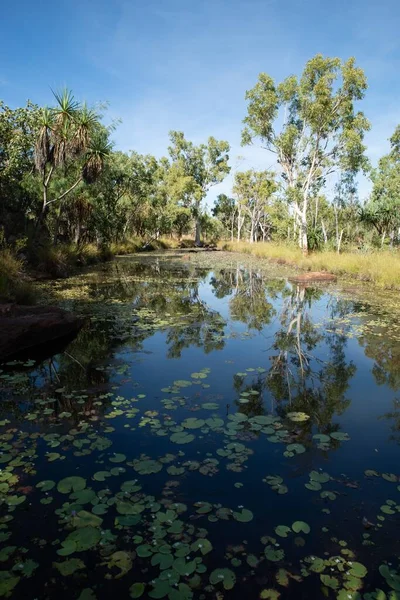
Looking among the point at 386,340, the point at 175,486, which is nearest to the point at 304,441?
the point at 175,486

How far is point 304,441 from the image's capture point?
4.53 meters

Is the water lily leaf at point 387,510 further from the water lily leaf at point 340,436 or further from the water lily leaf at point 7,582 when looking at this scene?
the water lily leaf at point 7,582

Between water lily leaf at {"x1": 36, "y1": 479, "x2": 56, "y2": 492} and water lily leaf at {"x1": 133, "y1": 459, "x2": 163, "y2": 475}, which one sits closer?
water lily leaf at {"x1": 36, "y1": 479, "x2": 56, "y2": 492}

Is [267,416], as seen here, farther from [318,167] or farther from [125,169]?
[125,169]

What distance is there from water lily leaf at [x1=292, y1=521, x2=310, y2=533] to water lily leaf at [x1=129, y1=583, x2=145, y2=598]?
4.22 ft

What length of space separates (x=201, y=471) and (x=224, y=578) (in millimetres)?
1250

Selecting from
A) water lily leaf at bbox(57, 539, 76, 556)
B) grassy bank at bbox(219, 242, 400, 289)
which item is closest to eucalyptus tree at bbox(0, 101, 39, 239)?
grassy bank at bbox(219, 242, 400, 289)

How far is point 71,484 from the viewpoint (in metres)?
3.54

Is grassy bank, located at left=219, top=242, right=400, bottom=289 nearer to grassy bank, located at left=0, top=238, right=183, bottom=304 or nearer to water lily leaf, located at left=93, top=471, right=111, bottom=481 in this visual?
grassy bank, located at left=0, top=238, right=183, bottom=304

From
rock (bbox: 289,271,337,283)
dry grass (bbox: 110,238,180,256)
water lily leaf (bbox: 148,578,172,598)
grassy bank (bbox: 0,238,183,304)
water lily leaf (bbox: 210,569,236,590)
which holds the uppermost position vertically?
dry grass (bbox: 110,238,180,256)

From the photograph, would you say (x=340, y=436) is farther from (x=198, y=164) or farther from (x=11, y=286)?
(x=198, y=164)

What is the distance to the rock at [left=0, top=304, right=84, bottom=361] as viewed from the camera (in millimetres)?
7516

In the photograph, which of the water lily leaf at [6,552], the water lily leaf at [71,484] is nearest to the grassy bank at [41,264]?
the water lily leaf at [71,484]

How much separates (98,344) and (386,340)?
6746mm
